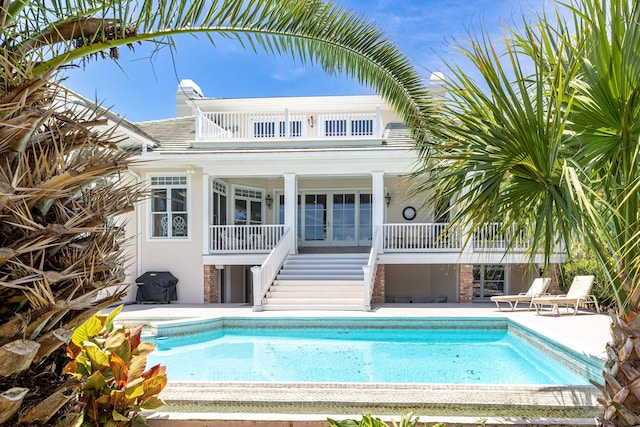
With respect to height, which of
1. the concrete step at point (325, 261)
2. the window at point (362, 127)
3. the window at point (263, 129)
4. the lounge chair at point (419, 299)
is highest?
the window at point (263, 129)

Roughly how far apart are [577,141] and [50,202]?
3232mm

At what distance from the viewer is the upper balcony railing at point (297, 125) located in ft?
47.2

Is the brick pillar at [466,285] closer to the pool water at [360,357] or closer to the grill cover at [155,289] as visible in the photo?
the pool water at [360,357]

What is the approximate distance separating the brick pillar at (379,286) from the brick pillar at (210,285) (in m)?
5.36

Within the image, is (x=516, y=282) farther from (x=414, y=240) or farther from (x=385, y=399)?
(x=385, y=399)

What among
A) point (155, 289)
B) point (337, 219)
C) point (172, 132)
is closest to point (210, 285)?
point (155, 289)

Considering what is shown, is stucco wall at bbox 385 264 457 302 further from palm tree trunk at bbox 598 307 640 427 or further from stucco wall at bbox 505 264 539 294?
palm tree trunk at bbox 598 307 640 427

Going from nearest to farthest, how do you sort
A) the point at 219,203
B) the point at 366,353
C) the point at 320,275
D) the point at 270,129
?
the point at 366,353 → the point at 320,275 → the point at 219,203 → the point at 270,129

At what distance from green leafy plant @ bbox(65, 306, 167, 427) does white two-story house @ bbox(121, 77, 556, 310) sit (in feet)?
26.9

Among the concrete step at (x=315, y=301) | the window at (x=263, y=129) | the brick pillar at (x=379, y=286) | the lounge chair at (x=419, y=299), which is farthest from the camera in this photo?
the window at (x=263, y=129)

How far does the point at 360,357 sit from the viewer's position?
8133 mm

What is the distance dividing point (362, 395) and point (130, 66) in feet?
12.4

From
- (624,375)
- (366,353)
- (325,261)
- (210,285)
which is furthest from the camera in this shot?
(210,285)

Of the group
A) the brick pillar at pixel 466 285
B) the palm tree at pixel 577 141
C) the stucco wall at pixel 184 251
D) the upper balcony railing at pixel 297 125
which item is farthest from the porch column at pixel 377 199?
the palm tree at pixel 577 141
